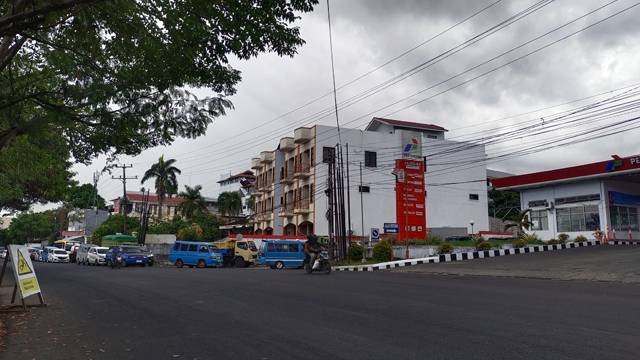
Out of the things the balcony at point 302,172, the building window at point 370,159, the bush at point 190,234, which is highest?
the building window at point 370,159

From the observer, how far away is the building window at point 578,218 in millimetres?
34719

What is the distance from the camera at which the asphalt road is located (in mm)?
5940

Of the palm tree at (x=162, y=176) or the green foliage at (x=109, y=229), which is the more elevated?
the palm tree at (x=162, y=176)

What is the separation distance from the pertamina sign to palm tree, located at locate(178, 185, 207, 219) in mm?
55525

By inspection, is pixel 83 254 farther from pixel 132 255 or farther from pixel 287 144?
pixel 287 144

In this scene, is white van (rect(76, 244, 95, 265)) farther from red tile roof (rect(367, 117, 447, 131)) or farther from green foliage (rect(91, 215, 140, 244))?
red tile roof (rect(367, 117, 447, 131))

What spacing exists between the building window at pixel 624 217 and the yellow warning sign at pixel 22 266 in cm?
3488

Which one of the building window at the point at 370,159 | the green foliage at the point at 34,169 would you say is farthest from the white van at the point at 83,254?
the building window at the point at 370,159

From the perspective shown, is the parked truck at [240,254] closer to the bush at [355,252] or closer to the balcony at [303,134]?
the bush at [355,252]

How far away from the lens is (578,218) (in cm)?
3597

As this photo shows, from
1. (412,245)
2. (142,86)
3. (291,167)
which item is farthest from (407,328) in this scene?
(291,167)

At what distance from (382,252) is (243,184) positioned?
50.1 meters

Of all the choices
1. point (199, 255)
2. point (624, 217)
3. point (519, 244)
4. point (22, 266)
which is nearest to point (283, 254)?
point (199, 255)

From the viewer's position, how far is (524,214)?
1539 inches
